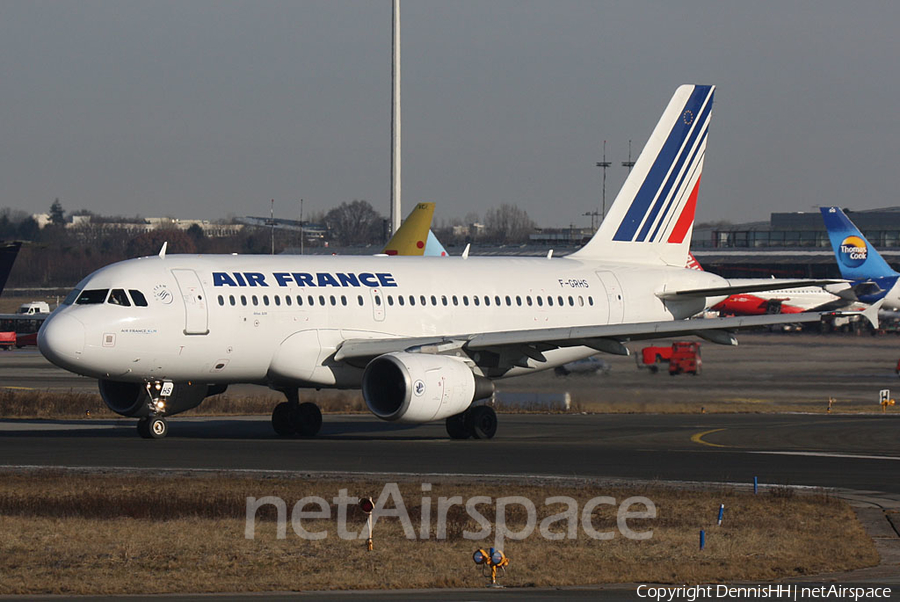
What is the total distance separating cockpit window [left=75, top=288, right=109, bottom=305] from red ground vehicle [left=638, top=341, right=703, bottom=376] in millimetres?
21466

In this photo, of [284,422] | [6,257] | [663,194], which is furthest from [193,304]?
[6,257]

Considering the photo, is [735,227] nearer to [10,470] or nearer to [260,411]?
[260,411]

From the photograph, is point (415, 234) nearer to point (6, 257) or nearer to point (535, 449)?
point (6, 257)

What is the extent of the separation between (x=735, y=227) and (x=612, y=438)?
124932 mm

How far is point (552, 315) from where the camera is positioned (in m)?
38.0

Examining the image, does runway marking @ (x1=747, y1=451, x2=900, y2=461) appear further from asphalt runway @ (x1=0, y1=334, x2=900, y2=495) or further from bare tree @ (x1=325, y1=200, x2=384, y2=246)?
bare tree @ (x1=325, y1=200, x2=384, y2=246)

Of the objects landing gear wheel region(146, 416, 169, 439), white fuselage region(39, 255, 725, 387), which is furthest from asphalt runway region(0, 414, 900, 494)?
white fuselage region(39, 255, 725, 387)

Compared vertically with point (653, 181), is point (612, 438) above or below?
below

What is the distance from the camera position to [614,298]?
129 ft

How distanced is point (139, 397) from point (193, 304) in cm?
326

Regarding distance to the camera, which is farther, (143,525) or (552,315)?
(552,315)

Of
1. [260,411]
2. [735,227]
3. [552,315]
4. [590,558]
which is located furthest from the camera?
[735,227]

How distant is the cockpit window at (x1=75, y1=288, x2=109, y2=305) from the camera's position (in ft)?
100

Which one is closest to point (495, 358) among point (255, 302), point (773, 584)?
point (255, 302)
